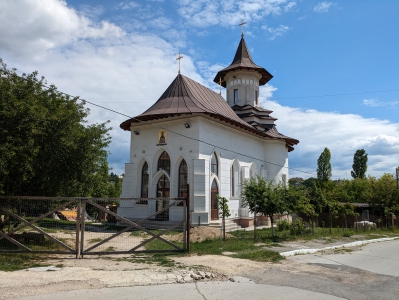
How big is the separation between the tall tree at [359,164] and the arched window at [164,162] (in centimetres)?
4571

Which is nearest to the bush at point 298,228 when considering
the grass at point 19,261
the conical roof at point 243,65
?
the grass at point 19,261

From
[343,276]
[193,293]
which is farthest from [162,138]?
[193,293]

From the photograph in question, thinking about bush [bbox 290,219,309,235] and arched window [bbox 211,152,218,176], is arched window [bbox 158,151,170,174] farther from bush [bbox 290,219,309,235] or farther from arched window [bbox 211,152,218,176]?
bush [bbox 290,219,309,235]

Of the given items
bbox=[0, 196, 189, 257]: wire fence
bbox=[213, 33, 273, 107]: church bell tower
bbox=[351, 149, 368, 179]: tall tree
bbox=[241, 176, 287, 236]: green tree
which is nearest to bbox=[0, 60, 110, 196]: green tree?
bbox=[0, 196, 189, 257]: wire fence

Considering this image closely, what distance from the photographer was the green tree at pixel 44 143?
9484 millimetres

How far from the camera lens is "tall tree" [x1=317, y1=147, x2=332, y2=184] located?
49.1 metres

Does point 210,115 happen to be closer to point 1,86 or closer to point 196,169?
point 196,169

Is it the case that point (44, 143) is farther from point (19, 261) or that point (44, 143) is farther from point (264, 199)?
point (264, 199)

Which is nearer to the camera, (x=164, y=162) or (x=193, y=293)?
(x=193, y=293)

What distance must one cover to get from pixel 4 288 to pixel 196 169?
1311 centimetres

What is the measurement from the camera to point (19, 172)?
10.1 m

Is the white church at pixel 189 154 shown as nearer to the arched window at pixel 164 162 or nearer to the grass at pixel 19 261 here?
the arched window at pixel 164 162

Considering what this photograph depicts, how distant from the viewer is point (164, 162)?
20.7m

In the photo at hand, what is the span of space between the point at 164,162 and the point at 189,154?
2136 mm
